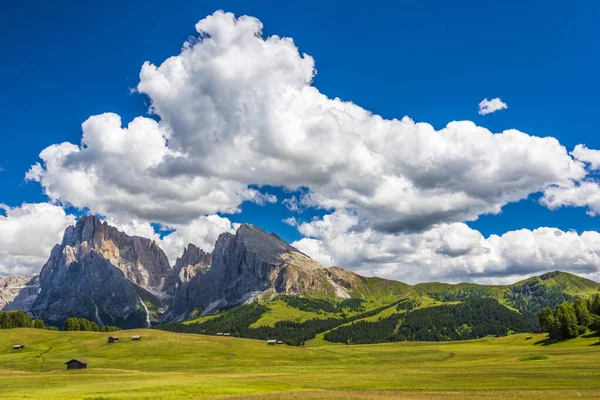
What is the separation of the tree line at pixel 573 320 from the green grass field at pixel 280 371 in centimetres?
674

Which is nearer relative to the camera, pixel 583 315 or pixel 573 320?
Result: pixel 573 320

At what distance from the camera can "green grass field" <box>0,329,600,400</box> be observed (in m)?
57.2

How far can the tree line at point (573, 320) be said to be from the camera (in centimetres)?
14950

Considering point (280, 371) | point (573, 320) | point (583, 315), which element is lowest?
point (280, 371)

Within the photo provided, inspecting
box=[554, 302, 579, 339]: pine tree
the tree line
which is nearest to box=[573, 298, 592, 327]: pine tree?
the tree line

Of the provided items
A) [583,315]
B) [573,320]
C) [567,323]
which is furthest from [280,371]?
[583,315]

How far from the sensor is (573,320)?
151 m

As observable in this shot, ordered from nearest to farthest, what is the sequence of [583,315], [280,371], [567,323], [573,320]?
1. [280,371]
2. [573,320]
3. [567,323]
4. [583,315]

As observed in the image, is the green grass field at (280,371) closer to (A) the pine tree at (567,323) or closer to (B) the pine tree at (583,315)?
(A) the pine tree at (567,323)

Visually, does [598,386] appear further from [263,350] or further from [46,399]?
[263,350]

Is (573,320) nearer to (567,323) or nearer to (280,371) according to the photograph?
(567,323)

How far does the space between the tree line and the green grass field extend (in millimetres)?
6745

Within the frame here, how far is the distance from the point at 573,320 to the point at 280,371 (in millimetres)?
102527

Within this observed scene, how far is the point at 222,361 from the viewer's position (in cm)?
15438
